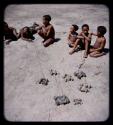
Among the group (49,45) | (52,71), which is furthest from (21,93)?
(49,45)

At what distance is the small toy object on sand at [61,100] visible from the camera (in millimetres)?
4223

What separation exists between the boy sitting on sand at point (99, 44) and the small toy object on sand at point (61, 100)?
780 millimetres

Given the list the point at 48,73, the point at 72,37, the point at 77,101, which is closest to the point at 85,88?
the point at 77,101

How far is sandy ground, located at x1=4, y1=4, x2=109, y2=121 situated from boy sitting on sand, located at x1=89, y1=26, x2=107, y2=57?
0.08m

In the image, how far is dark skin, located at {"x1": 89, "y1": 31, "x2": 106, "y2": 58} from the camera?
15.4ft

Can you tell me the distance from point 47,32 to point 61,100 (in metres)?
1.11

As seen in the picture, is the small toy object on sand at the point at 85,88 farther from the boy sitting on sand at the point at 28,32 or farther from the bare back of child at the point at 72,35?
the boy sitting on sand at the point at 28,32

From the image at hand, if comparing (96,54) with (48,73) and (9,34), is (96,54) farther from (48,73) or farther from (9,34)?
(9,34)

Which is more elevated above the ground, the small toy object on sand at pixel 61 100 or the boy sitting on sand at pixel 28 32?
the boy sitting on sand at pixel 28 32

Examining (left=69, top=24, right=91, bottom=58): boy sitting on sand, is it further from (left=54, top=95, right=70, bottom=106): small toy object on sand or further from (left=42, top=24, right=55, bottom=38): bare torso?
(left=54, top=95, right=70, bottom=106): small toy object on sand

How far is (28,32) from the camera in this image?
4.93m

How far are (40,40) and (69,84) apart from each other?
87cm

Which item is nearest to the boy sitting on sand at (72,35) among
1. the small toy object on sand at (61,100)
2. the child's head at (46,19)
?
the child's head at (46,19)

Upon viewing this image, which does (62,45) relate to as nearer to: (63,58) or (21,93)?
(63,58)
